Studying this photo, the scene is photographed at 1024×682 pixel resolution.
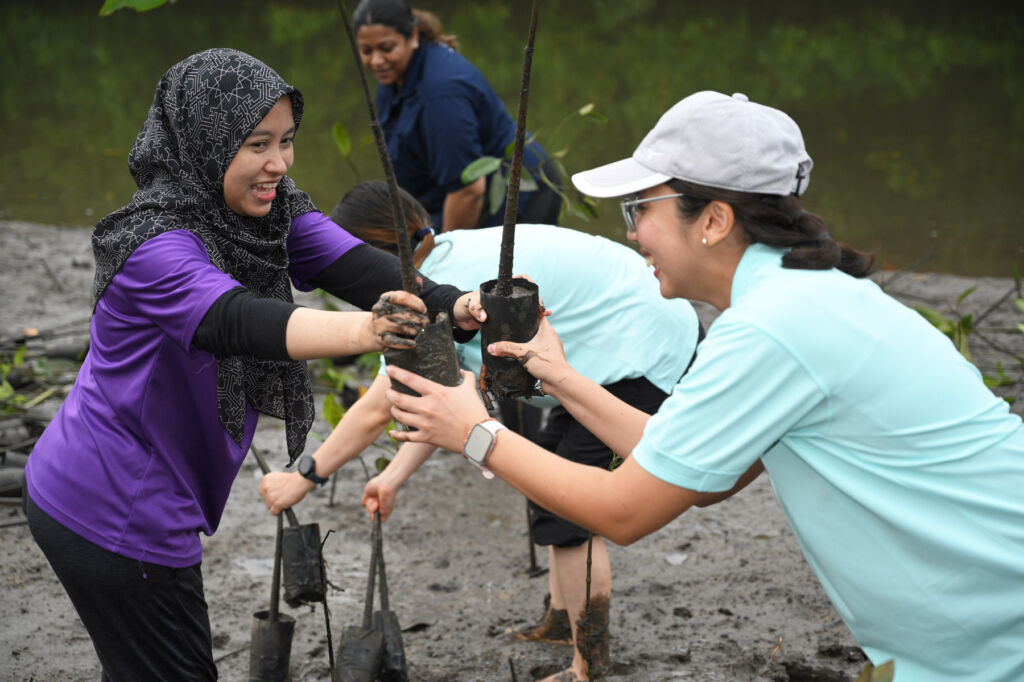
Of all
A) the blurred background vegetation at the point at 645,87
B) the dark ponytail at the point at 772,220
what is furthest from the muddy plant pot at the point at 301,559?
the blurred background vegetation at the point at 645,87

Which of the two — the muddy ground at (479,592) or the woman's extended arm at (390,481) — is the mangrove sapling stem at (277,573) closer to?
the woman's extended arm at (390,481)

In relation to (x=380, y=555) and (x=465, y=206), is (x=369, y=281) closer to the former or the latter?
(x=380, y=555)

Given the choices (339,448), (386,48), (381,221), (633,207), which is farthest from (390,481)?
(386,48)

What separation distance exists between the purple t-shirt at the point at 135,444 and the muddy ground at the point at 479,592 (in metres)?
1.12

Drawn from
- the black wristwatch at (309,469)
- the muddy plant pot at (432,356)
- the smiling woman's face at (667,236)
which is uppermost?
the smiling woman's face at (667,236)

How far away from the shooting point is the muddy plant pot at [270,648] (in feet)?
9.10

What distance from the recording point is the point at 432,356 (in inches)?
68.7

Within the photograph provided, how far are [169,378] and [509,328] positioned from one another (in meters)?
0.66

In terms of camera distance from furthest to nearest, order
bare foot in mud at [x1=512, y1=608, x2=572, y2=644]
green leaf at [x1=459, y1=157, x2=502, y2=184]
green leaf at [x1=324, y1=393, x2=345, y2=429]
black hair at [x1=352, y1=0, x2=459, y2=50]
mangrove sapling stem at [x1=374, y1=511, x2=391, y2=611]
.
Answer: black hair at [x1=352, y1=0, x2=459, y2=50] → green leaf at [x1=459, y1=157, x2=502, y2=184] → green leaf at [x1=324, y1=393, x2=345, y2=429] → bare foot in mud at [x1=512, y1=608, x2=572, y2=644] → mangrove sapling stem at [x1=374, y1=511, x2=391, y2=611]

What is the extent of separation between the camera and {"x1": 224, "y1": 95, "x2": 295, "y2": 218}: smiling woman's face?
2.01 m

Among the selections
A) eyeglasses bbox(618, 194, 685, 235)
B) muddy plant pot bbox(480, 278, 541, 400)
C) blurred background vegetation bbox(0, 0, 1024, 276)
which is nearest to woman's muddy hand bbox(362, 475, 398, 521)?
muddy plant pot bbox(480, 278, 541, 400)

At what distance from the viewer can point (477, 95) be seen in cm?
438

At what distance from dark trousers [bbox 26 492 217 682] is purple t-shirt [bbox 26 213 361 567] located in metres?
0.03

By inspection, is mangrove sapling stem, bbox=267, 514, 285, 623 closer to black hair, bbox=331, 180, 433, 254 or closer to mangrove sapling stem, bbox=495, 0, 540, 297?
black hair, bbox=331, 180, 433, 254
